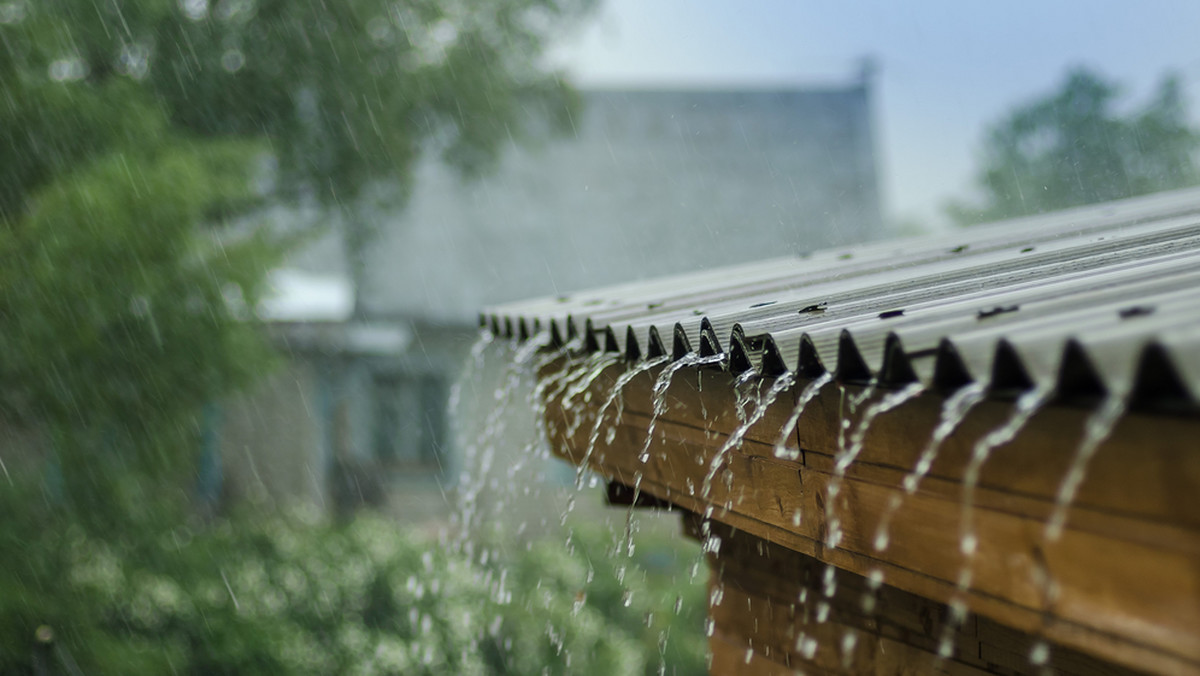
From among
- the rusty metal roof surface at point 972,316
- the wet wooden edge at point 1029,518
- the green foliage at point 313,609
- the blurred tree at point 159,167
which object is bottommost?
the green foliage at point 313,609

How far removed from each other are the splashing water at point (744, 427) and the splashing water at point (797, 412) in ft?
0.11

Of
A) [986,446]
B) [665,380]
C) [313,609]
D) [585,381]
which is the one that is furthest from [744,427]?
[313,609]

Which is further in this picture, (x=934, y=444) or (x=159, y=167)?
(x=159, y=167)

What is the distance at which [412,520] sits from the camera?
11625mm

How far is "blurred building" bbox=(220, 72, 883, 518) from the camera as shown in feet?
39.1

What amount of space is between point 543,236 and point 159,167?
23.3 feet

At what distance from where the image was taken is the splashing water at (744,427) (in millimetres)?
1593

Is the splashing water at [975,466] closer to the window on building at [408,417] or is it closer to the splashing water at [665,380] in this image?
the splashing water at [665,380]

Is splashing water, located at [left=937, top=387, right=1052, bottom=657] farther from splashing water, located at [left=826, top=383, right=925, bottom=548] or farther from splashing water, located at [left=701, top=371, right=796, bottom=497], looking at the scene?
splashing water, located at [left=701, top=371, right=796, bottom=497]

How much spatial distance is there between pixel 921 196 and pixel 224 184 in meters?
23.9

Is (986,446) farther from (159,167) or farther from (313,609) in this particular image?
(313,609)

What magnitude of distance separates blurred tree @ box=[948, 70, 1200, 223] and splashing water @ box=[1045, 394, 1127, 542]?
2536cm

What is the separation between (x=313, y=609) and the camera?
746 cm

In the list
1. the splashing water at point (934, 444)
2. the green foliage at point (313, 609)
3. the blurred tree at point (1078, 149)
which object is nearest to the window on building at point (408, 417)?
the green foliage at point (313, 609)
